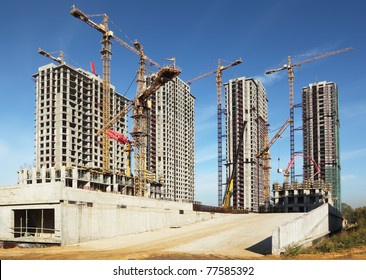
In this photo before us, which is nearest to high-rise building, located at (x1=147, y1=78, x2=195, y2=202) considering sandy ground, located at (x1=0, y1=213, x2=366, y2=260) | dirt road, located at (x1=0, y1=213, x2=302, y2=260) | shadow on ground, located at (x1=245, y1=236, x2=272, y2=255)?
dirt road, located at (x1=0, y1=213, x2=302, y2=260)

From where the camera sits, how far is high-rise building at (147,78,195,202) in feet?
534

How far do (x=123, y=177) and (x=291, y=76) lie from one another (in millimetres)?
68698

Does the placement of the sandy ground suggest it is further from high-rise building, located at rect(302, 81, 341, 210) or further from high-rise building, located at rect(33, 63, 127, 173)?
high-rise building, located at rect(302, 81, 341, 210)

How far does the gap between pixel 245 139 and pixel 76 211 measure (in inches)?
Answer: 4828

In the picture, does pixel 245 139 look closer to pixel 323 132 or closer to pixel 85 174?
pixel 323 132

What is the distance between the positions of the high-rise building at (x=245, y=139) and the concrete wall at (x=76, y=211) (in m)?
106

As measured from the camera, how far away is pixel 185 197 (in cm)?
17138

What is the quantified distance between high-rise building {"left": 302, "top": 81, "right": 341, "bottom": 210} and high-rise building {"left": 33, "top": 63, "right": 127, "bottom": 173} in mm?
80802

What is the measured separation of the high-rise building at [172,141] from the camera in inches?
6403

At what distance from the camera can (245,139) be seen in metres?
153

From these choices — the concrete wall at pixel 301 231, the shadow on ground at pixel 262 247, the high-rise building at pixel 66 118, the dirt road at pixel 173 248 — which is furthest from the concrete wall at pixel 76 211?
the high-rise building at pixel 66 118

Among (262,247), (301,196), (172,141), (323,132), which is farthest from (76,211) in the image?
(172,141)

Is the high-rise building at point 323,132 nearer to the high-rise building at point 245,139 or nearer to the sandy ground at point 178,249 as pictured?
the high-rise building at point 245,139

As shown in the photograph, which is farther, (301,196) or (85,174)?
(301,196)
